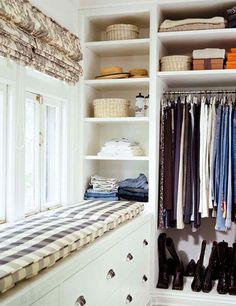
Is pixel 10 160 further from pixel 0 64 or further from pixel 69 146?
pixel 69 146

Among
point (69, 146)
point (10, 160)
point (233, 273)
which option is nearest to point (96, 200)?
point (69, 146)

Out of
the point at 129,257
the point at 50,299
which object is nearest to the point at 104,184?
the point at 129,257

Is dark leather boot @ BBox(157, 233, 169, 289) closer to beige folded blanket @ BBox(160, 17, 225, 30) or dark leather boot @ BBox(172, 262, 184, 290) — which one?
dark leather boot @ BBox(172, 262, 184, 290)

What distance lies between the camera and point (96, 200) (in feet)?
10.5

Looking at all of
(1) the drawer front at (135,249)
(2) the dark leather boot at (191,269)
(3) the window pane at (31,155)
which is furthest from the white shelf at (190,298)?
(3) the window pane at (31,155)

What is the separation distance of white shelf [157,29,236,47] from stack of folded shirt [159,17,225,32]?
0.04 metres

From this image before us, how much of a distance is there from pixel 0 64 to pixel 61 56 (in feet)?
1.79

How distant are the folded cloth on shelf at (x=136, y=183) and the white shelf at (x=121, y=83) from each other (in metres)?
0.71

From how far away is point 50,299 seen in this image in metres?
1.49

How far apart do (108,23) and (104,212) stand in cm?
168

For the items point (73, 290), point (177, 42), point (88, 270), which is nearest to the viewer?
point (73, 290)

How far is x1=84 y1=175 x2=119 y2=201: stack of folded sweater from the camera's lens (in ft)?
10.7

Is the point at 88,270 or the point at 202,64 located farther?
the point at 202,64

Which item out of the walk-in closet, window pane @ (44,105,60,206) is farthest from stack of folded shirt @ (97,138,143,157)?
window pane @ (44,105,60,206)
